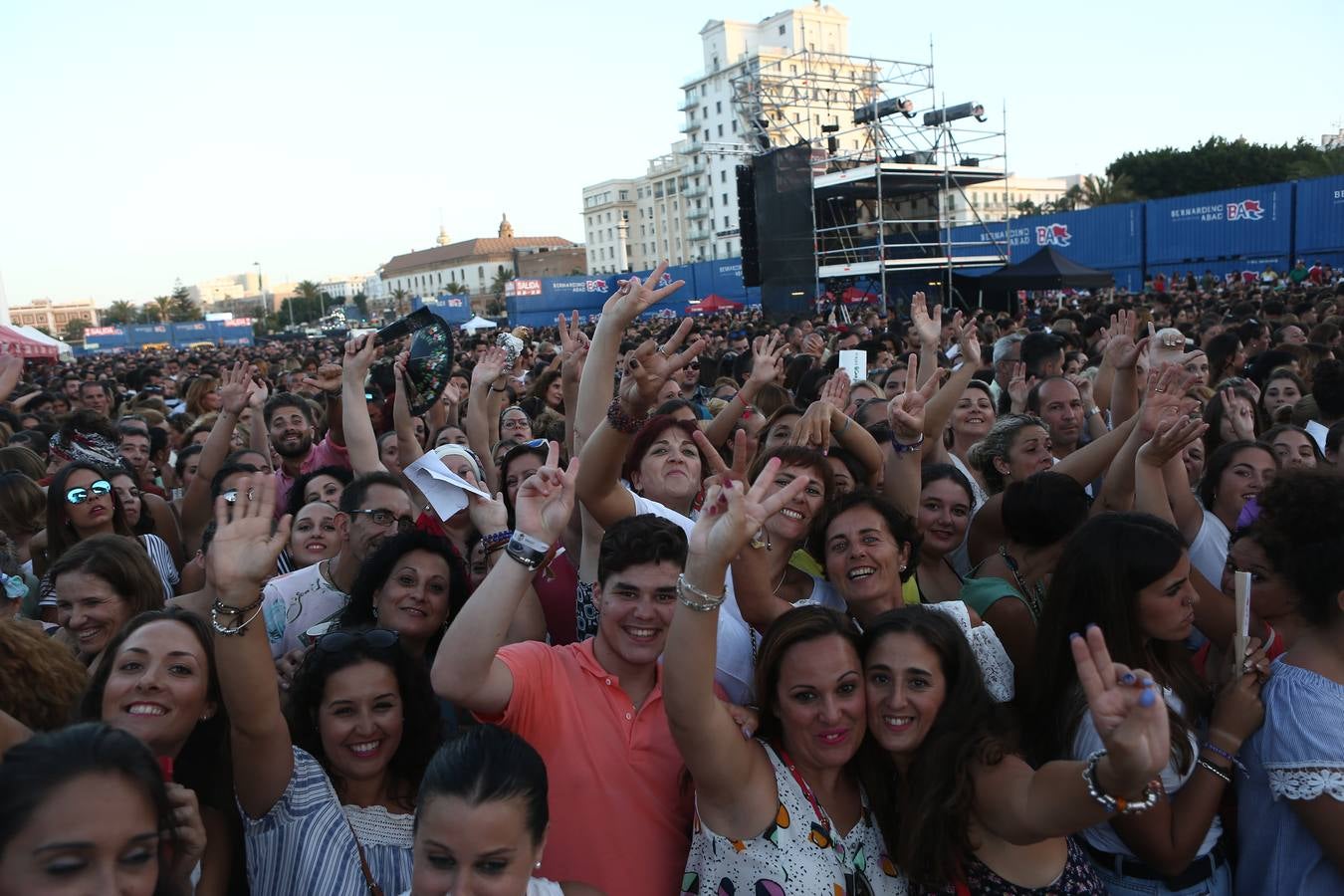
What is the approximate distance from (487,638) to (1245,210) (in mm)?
29788

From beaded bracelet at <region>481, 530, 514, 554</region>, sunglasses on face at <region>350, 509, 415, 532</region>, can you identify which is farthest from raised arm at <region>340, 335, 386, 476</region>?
beaded bracelet at <region>481, 530, 514, 554</region>

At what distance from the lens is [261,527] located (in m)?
2.04

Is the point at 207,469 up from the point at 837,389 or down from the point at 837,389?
down


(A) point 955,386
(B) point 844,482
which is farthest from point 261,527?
(A) point 955,386

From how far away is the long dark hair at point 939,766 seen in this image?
1902mm

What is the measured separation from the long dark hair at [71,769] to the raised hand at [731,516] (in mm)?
1092

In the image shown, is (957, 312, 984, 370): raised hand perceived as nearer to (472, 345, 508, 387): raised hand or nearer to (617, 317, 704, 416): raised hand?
(617, 317, 704, 416): raised hand

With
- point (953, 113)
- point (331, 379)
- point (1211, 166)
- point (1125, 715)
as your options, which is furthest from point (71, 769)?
point (1211, 166)

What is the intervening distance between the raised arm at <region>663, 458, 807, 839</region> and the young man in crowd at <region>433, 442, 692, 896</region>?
268mm

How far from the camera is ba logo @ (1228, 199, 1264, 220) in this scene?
24859mm

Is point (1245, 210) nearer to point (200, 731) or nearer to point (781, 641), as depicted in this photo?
point (781, 641)

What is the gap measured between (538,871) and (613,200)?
103281 mm

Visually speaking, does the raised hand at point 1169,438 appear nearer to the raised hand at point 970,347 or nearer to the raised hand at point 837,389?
the raised hand at point 837,389

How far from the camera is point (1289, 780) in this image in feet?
6.29
